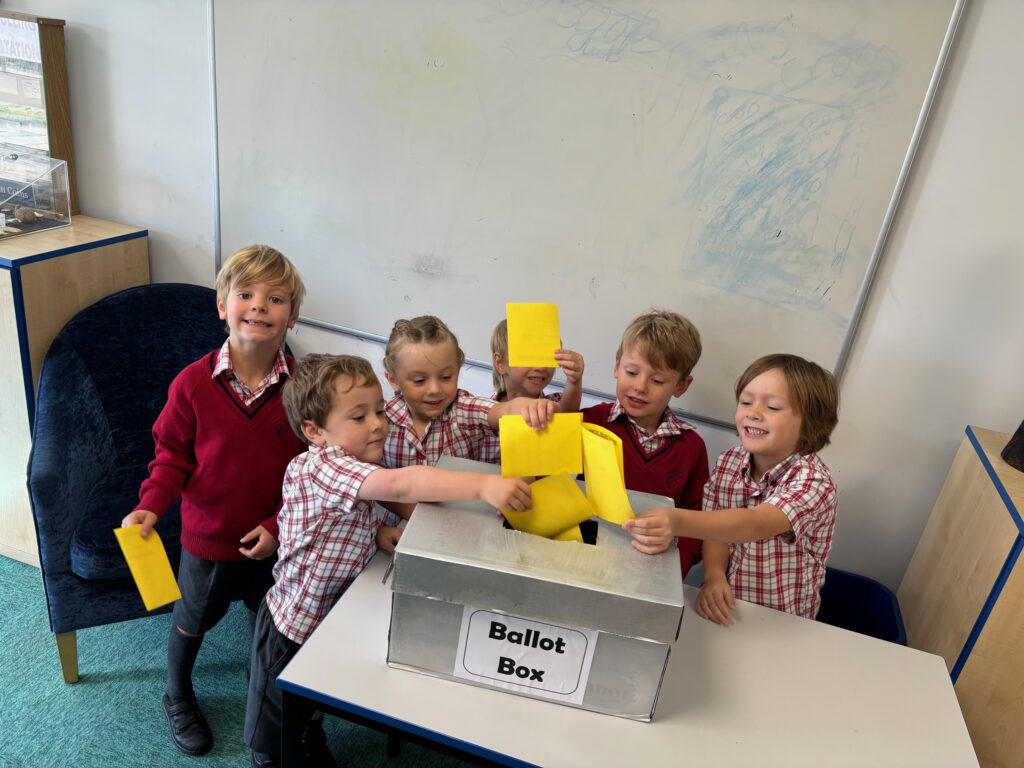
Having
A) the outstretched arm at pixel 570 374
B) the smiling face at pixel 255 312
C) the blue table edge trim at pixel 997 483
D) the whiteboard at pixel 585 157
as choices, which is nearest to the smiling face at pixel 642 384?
the outstretched arm at pixel 570 374

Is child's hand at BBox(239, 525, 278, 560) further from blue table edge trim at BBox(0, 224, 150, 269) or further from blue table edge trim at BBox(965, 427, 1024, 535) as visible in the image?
blue table edge trim at BBox(965, 427, 1024, 535)

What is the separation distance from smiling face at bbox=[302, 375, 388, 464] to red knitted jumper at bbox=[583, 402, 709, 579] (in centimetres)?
60

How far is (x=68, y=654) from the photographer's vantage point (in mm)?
1846

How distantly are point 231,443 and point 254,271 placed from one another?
39 centimetres

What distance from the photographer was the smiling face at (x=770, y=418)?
1508 mm

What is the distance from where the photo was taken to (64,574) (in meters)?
1.80

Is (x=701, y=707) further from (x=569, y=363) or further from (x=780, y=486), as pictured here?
(x=569, y=363)

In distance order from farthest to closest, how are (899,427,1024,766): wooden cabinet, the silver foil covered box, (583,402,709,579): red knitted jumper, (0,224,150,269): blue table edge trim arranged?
(0,224,150,269): blue table edge trim → (583,402,709,579): red knitted jumper → (899,427,1024,766): wooden cabinet → the silver foil covered box

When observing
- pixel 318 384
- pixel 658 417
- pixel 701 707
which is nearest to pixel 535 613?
pixel 701 707

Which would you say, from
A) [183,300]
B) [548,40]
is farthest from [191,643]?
[548,40]

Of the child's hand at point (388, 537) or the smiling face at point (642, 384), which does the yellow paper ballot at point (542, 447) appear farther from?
the smiling face at point (642, 384)

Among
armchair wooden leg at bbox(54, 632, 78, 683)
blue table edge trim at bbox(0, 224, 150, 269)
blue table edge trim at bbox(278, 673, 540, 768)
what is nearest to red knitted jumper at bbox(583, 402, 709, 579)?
blue table edge trim at bbox(278, 673, 540, 768)

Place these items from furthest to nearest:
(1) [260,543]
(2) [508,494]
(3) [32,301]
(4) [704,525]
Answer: (3) [32,301] → (1) [260,543] → (4) [704,525] → (2) [508,494]

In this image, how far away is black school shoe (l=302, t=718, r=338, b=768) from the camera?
165 centimetres
